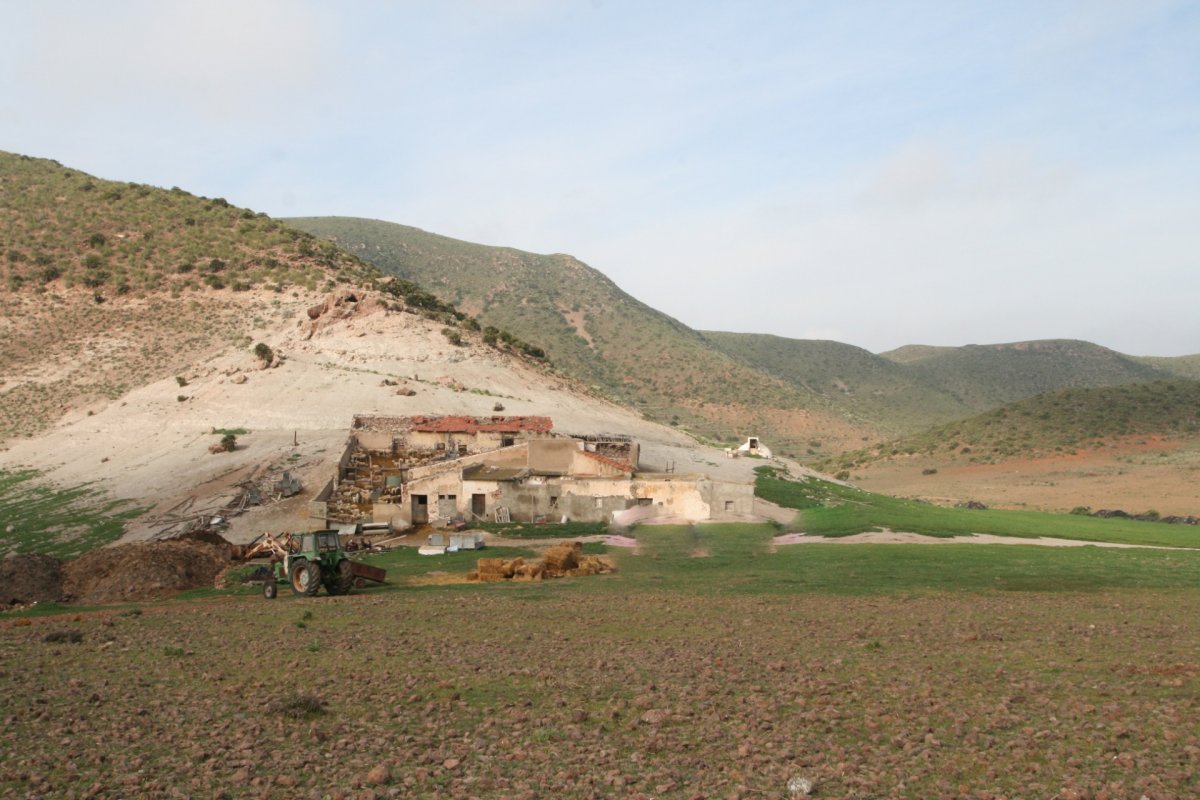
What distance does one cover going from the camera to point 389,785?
10.2m

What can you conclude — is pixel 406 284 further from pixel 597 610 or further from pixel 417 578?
pixel 597 610

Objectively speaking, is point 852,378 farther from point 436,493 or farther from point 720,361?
point 436,493

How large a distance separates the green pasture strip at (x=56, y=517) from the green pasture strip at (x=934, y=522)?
92.8 ft

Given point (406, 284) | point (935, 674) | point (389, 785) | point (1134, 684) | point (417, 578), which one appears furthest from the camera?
point (406, 284)

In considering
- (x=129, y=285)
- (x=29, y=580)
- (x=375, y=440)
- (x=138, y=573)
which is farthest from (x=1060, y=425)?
(x=29, y=580)

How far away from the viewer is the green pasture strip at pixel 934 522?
40.3 metres

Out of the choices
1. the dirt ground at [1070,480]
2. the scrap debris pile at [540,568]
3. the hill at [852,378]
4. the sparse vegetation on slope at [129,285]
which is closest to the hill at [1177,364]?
the hill at [852,378]

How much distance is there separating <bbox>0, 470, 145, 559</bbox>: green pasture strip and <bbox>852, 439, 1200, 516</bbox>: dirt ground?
54.7 meters

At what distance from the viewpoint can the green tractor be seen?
2584 cm

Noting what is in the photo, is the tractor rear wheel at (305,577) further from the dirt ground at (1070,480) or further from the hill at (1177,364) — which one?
the hill at (1177,364)

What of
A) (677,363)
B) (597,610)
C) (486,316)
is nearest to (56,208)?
(486,316)

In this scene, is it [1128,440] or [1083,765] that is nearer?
[1083,765]

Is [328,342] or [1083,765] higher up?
[328,342]

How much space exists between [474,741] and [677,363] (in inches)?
4654
